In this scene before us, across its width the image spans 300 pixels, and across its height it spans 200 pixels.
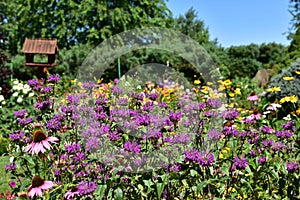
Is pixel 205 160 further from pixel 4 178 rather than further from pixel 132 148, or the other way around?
pixel 4 178

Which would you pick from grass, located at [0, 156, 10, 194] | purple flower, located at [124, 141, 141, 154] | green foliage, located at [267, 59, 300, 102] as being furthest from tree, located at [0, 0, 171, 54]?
purple flower, located at [124, 141, 141, 154]

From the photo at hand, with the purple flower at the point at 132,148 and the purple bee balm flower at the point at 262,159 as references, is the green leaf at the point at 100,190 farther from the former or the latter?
the purple bee balm flower at the point at 262,159

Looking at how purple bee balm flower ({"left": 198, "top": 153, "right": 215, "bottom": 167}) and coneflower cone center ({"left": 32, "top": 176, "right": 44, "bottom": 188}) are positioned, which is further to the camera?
purple bee balm flower ({"left": 198, "top": 153, "right": 215, "bottom": 167})

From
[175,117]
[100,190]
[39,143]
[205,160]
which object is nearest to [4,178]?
[39,143]

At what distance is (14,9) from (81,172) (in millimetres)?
20327

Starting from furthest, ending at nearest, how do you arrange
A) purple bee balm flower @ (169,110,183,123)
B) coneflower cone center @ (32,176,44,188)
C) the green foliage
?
1. the green foliage
2. purple bee balm flower @ (169,110,183,123)
3. coneflower cone center @ (32,176,44,188)

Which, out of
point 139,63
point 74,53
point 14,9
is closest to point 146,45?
point 139,63

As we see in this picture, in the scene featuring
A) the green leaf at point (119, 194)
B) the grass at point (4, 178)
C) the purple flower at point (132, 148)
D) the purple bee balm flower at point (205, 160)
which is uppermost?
the purple flower at point (132, 148)

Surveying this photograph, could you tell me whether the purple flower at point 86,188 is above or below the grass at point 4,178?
above

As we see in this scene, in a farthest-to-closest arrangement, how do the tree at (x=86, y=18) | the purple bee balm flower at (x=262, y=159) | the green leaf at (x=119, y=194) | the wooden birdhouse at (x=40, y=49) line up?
the tree at (x=86, y=18)
the wooden birdhouse at (x=40, y=49)
the purple bee balm flower at (x=262, y=159)
the green leaf at (x=119, y=194)

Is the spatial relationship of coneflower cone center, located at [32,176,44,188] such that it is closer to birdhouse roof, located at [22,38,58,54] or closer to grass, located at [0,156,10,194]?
grass, located at [0,156,10,194]

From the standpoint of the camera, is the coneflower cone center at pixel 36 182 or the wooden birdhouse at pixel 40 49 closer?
the coneflower cone center at pixel 36 182

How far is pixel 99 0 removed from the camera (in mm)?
13859

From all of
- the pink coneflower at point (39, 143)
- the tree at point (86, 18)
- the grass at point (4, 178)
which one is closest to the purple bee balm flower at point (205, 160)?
the pink coneflower at point (39, 143)
